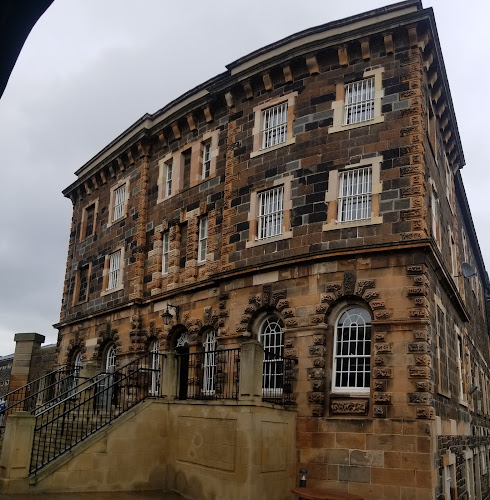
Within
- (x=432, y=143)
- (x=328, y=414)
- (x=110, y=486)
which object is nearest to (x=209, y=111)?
(x=432, y=143)

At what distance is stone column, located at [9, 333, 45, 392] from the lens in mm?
30078

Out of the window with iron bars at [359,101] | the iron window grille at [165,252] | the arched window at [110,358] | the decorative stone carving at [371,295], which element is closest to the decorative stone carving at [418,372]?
the decorative stone carving at [371,295]

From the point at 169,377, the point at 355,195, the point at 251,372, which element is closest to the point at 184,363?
the point at 169,377

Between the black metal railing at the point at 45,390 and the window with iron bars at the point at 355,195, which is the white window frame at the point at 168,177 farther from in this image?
the window with iron bars at the point at 355,195

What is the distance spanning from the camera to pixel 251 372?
14.0 metres

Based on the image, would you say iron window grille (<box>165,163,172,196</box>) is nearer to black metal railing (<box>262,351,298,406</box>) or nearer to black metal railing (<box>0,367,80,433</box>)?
black metal railing (<box>0,367,80,433</box>)

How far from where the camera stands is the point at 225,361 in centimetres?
1802

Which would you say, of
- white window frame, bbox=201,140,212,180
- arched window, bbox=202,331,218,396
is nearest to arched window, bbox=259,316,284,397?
arched window, bbox=202,331,218,396

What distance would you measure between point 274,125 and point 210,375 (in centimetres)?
836

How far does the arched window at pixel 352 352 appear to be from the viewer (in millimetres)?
15469

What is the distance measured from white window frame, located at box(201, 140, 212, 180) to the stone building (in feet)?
0.17

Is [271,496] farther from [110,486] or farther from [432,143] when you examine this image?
[432,143]

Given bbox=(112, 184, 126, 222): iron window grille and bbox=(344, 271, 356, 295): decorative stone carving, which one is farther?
bbox=(112, 184, 126, 222): iron window grille

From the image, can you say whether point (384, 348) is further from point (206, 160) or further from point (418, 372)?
point (206, 160)
